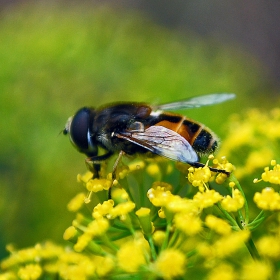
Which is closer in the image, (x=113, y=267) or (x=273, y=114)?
(x=113, y=267)

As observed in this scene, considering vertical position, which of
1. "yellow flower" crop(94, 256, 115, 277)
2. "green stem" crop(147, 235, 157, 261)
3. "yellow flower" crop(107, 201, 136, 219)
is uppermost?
"yellow flower" crop(107, 201, 136, 219)

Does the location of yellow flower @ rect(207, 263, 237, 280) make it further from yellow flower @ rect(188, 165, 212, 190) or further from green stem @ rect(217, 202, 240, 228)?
yellow flower @ rect(188, 165, 212, 190)

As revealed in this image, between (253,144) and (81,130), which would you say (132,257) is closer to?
(81,130)

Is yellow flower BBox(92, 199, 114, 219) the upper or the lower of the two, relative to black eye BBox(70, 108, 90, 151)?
lower

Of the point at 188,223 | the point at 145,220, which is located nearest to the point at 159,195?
the point at 145,220

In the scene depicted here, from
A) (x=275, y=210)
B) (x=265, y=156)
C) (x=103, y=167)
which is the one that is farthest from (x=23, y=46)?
(x=275, y=210)

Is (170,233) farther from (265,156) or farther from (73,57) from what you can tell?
(73,57)

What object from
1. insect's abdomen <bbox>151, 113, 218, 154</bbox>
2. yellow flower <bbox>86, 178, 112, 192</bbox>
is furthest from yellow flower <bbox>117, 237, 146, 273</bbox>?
insect's abdomen <bbox>151, 113, 218, 154</bbox>
